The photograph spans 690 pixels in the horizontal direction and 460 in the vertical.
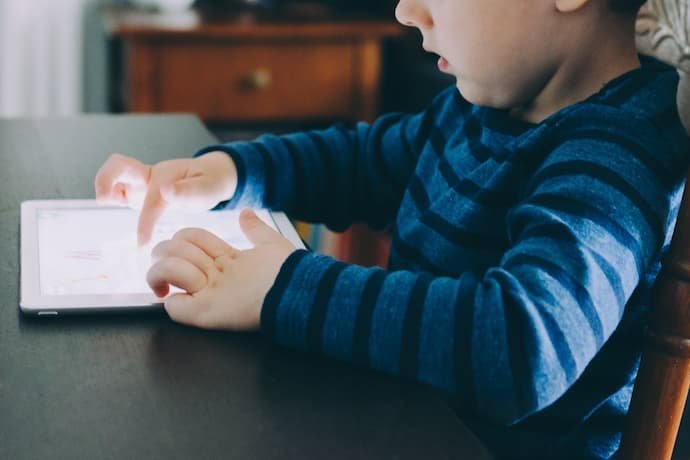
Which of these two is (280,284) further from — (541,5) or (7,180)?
(7,180)

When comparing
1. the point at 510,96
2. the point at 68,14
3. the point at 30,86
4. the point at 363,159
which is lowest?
the point at 30,86

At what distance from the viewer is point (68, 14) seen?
225 centimetres

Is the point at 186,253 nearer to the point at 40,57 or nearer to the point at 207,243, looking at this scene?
the point at 207,243

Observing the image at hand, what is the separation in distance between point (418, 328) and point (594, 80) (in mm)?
251

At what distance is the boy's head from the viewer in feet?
2.08

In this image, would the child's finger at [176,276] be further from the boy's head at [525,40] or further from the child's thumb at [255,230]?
the boy's head at [525,40]

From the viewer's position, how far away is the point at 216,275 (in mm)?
567

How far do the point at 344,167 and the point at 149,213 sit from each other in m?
0.26

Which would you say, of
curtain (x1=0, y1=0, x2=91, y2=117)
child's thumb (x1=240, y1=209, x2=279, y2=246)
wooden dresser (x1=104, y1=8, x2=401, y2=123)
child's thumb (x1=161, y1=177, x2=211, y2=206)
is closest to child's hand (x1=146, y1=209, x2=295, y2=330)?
child's thumb (x1=240, y1=209, x2=279, y2=246)

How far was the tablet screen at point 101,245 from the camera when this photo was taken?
23.5 inches

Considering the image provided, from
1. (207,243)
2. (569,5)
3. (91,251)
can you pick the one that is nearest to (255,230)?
(207,243)

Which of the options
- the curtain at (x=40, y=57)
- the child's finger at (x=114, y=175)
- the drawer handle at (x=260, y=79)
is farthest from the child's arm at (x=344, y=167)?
the curtain at (x=40, y=57)

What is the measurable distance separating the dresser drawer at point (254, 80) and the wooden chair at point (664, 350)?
5.00 ft

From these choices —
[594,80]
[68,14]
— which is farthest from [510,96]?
[68,14]
